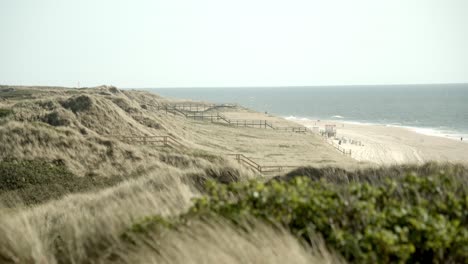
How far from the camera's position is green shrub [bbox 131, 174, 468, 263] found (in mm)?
5148

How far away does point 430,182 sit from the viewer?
638 cm

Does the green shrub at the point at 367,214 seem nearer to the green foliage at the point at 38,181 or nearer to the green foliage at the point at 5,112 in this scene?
the green foliage at the point at 38,181

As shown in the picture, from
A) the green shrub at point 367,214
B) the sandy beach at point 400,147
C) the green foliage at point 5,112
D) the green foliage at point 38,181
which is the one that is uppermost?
the green shrub at point 367,214

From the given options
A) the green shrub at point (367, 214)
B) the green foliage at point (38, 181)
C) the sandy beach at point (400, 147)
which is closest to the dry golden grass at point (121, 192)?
the green shrub at point (367, 214)

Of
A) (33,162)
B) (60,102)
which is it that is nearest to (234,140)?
(60,102)

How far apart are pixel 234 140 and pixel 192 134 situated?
5092mm

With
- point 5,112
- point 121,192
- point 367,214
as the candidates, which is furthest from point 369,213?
point 5,112

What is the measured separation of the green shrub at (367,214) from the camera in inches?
203

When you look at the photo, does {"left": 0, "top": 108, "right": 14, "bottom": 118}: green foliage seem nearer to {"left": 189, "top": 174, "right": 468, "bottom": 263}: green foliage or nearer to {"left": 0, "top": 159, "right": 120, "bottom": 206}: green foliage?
{"left": 0, "top": 159, "right": 120, "bottom": 206}: green foliage

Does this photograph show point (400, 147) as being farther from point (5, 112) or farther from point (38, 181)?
point (38, 181)

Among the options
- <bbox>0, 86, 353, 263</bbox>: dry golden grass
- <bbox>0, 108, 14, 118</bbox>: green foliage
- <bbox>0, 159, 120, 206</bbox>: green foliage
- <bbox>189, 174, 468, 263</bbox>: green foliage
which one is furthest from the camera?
<bbox>0, 108, 14, 118</bbox>: green foliage

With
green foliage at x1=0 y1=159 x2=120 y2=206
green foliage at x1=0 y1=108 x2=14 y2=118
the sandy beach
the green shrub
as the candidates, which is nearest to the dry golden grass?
the green shrub

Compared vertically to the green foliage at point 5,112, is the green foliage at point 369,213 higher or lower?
higher

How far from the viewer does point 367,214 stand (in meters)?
5.49
